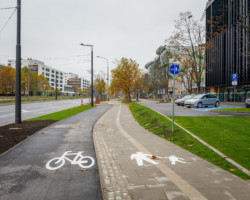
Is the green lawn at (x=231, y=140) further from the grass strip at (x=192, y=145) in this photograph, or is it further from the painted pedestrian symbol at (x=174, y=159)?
the painted pedestrian symbol at (x=174, y=159)

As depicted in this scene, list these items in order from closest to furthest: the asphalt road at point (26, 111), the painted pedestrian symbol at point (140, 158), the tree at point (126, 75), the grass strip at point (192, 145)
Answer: the grass strip at point (192, 145), the painted pedestrian symbol at point (140, 158), the asphalt road at point (26, 111), the tree at point (126, 75)

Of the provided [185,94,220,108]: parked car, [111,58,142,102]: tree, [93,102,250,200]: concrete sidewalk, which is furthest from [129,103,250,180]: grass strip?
[111,58,142,102]: tree

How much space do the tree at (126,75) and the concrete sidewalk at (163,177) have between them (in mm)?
35214

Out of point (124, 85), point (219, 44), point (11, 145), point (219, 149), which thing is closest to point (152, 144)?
point (219, 149)

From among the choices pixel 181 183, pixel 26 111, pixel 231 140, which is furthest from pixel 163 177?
pixel 26 111

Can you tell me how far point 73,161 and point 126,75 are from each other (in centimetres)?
3699

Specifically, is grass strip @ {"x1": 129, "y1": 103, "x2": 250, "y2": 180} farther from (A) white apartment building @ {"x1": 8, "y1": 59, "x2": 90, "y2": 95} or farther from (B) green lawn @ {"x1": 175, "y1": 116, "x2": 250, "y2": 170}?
(A) white apartment building @ {"x1": 8, "y1": 59, "x2": 90, "y2": 95}

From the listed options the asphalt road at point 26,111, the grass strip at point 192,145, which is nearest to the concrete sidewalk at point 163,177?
the grass strip at point 192,145

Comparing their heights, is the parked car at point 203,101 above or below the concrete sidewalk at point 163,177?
above

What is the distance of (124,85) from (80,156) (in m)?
36.1

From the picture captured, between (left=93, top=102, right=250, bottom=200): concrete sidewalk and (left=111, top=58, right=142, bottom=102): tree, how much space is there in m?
35.2

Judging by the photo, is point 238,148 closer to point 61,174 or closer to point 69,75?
point 61,174

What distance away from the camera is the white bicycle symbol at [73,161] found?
15.5 ft

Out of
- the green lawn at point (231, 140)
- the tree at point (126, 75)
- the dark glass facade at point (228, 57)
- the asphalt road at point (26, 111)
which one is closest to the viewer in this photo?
the green lawn at point (231, 140)
